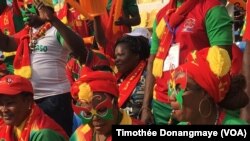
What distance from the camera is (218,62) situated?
3.64 metres

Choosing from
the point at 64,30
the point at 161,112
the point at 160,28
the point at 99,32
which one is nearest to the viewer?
the point at 161,112

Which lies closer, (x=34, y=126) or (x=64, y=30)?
(x=34, y=126)

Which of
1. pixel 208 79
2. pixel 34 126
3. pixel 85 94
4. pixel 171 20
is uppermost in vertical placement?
pixel 171 20

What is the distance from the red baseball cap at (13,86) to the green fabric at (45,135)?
1.05 ft

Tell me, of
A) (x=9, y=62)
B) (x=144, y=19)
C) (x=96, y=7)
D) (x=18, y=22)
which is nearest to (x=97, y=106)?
(x=96, y=7)

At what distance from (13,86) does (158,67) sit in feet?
3.38

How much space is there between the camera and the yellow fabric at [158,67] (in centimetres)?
491

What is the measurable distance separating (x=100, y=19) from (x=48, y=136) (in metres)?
2.00

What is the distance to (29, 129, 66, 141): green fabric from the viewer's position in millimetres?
4542

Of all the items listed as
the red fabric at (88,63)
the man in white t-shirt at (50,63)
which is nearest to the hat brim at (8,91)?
the man in white t-shirt at (50,63)

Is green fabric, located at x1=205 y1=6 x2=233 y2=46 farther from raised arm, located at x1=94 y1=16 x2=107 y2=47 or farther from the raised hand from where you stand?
raised arm, located at x1=94 y1=16 x2=107 y2=47

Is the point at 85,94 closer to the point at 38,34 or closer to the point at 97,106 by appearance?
the point at 97,106

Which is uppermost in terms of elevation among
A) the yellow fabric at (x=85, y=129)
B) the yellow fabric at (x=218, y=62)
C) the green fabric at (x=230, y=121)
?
the yellow fabric at (x=218, y=62)

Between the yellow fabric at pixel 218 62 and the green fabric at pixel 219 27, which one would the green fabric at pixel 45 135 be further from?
the yellow fabric at pixel 218 62
